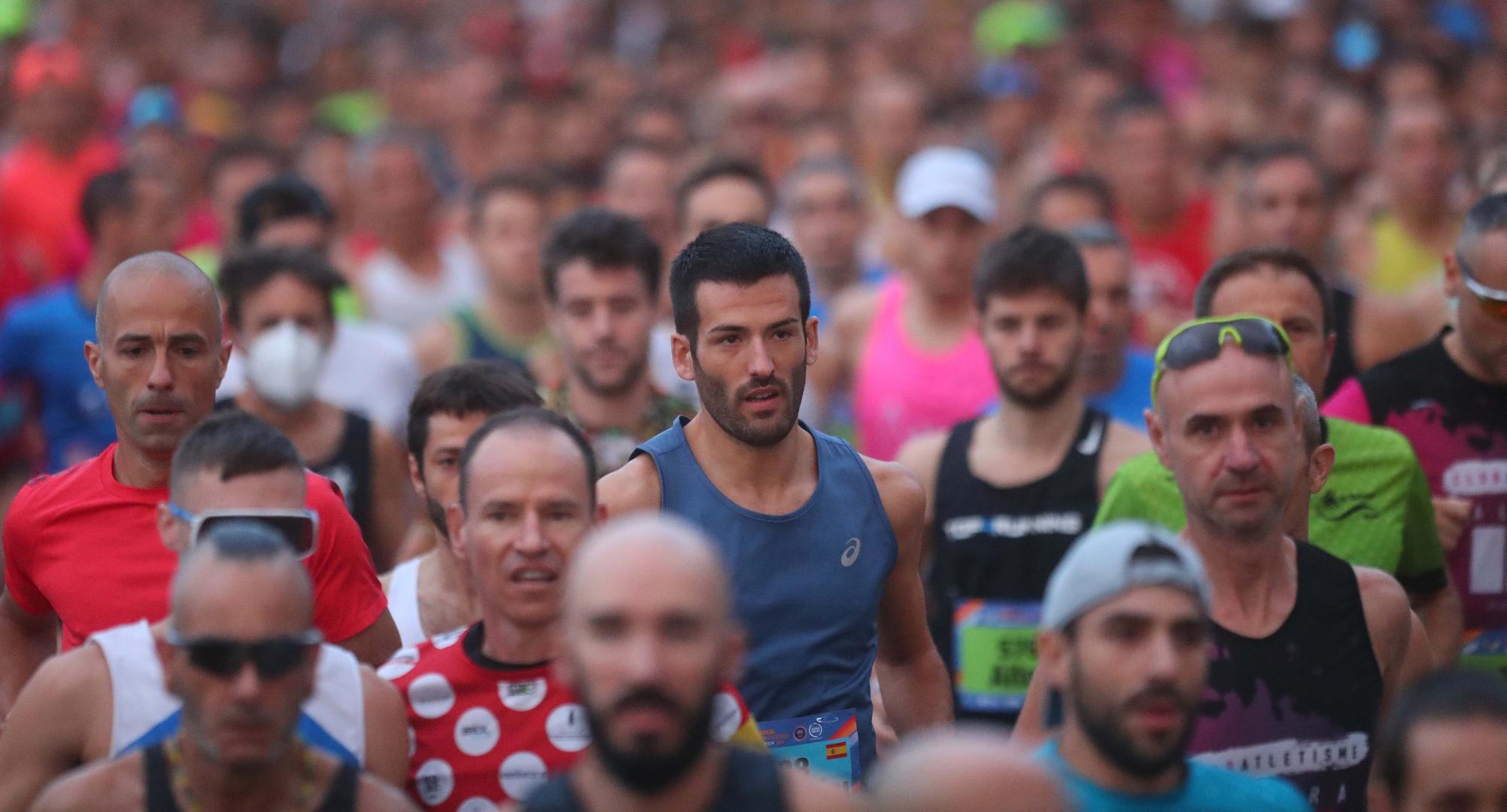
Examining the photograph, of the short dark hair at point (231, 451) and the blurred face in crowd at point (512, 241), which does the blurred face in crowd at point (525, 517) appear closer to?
the short dark hair at point (231, 451)

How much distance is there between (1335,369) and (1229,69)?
6.62 metres

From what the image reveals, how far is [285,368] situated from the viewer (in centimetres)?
617

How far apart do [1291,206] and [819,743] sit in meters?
4.47

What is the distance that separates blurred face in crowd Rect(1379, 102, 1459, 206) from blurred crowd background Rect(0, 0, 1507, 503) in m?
0.02

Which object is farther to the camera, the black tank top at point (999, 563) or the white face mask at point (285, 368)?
the white face mask at point (285, 368)

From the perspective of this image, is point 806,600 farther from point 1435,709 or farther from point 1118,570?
point 1435,709

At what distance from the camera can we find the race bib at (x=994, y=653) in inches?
220

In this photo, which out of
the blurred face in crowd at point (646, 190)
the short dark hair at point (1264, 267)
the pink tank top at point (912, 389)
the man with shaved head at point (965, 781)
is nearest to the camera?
the man with shaved head at point (965, 781)

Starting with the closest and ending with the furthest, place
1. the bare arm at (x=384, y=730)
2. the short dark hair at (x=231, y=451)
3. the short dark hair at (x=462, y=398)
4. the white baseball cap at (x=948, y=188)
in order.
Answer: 1. the bare arm at (x=384, y=730)
2. the short dark hair at (x=231, y=451)
3. the short dark hair at (x=462, y=398)
4. the white baseball cap at (x=948, y=188)

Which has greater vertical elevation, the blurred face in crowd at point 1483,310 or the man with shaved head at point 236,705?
the blurred face in crowd at point 1483,310

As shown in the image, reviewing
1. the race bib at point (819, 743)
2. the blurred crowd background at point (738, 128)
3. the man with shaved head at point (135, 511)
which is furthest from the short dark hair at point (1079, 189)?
the man with shaved head at point (135, 511)

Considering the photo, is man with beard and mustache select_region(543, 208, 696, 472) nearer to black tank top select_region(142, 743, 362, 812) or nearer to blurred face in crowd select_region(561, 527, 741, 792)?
black tank top select_region(142, 743, 362, 812)

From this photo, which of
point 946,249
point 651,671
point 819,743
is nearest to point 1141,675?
point 651,671

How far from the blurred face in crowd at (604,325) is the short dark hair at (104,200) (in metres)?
2.61
